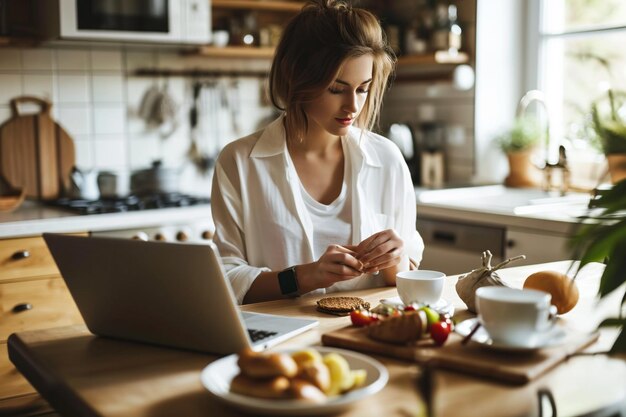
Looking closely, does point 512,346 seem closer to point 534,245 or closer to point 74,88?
point 534,245

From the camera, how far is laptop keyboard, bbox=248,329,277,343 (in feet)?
4.27

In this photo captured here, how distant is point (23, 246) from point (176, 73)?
1.28m

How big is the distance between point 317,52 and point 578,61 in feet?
6.88

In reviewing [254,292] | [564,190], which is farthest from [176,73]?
[254,292]

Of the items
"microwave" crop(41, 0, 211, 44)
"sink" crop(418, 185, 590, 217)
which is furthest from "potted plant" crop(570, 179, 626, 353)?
"microwave" crop(41, 0, 211, 44)

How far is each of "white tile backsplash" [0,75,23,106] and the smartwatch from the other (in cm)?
209

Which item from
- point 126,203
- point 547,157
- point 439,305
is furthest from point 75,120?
point 439,305

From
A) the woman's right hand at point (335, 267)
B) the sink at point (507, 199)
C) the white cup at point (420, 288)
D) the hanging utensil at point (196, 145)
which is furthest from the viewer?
the hanging utensil at point (196, 145)

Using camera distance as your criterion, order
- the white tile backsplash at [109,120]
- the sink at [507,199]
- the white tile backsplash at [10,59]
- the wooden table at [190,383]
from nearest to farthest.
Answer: the wooden table at [190,383]
the sink at [507,199]
the white tile backsplash at [10,59]
the white tile backsplash at [109,120]

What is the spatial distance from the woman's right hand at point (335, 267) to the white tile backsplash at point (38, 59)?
2195mm

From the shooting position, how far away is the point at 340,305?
1523mm

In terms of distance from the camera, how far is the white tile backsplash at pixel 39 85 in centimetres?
338

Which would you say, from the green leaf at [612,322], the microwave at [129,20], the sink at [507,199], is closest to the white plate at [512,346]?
the green leaf at [612,322]

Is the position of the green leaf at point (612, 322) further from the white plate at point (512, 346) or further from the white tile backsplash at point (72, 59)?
the white tile backsplash at point (72, 59)
